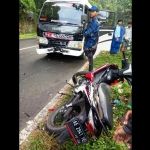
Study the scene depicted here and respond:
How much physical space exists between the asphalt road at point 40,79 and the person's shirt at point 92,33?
3.86 feet

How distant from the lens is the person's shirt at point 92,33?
16.7 ft

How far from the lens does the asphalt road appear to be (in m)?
3.99

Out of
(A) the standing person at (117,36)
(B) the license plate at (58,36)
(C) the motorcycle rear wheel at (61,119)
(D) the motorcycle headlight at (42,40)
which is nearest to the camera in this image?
(C) the motorcycle rear wheel at (61,119)

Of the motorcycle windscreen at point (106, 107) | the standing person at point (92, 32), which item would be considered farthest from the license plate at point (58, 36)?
the motorcycle windscreen at point (106, 107)

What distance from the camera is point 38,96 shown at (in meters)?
4.51

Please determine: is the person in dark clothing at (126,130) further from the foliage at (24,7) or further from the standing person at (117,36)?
the foliage at (24,7)

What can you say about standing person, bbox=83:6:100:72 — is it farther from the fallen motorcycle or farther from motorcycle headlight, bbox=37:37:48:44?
motorcycle headlight, bbox=37:37:48:44

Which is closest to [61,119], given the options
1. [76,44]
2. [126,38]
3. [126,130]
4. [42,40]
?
[126,130]

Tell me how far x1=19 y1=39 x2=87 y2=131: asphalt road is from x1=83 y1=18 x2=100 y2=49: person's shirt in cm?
118
